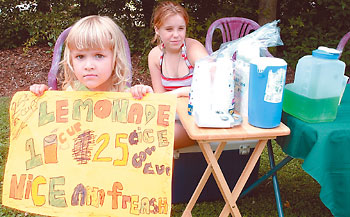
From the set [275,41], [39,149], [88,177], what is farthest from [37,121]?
[275,41]

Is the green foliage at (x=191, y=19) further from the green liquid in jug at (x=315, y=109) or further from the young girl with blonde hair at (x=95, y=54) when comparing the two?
the green liquid in jug at (x=315, y=109)

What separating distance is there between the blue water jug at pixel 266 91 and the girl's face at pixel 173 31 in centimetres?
91

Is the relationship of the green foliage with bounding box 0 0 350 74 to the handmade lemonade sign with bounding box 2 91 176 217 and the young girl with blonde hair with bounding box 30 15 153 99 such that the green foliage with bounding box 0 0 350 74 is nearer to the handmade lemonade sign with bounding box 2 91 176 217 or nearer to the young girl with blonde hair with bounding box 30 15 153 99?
the young girl with blonde hair with bounding box 30 15 153 99

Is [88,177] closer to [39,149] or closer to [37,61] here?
[39,149]

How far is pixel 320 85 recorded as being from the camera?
5.18 ft

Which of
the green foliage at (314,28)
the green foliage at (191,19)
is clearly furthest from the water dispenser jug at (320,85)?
the green foliage at (314,28)

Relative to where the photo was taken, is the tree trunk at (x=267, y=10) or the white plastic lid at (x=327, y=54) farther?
the tree trunk at (x=267, y=10)

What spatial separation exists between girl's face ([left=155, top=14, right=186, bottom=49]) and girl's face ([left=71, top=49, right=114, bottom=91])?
60cm

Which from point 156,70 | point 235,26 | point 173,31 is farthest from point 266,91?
point 235,26

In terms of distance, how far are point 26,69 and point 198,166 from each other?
13.2 feet

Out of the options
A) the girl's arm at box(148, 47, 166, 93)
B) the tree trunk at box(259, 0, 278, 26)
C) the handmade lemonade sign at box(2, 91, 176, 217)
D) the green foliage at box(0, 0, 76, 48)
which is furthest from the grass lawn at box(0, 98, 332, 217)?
the green foliage at box(0, 0, 76, 48)

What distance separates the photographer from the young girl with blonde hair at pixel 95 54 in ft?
5.61

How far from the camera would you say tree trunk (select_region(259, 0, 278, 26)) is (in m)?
5.11

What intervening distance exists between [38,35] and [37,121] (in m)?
4.47
